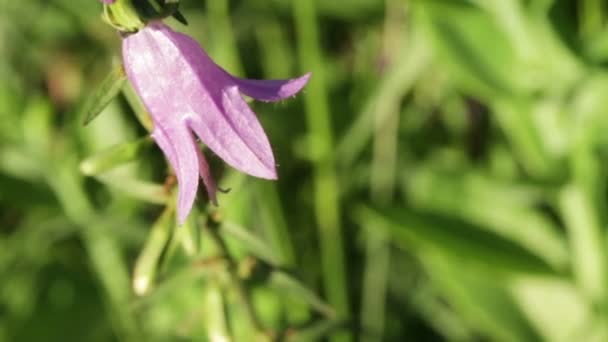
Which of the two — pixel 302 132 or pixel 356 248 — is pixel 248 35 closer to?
pixel 302 132

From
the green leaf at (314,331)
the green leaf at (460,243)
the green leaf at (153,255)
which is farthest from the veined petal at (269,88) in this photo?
the green leaf at (460,243)

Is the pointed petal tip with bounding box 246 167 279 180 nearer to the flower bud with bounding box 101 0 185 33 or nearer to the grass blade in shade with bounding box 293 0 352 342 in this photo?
the flower bud with bounding box 101 0 185 33

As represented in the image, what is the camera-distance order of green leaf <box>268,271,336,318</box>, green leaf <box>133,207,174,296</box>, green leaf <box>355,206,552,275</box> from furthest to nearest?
green leaf <box>355,206,552,275</box> < green leaf <box>268,271,336,318</box> < green leaf <box>133,207,174,296</box>

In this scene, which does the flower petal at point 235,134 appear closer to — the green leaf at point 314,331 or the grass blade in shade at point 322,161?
the green leaf at point 314,331

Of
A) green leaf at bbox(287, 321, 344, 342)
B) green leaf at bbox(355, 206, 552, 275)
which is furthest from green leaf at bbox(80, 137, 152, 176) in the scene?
green leaf at bbox(355, 206, 552, 275)

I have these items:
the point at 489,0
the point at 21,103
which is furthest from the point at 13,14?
the point at 489,0

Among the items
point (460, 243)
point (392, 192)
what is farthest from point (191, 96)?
point (392, 192)

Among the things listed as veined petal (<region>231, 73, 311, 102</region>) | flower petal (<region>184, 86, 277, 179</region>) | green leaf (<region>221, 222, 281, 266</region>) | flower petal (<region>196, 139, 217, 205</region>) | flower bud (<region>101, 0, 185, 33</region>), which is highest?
flower bud (<region>101, 0, 185, 33</region>)

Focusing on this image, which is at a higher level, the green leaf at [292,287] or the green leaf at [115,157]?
the green leaf at [115,157]

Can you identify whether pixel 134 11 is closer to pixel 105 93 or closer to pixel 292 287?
pixel 105 93
